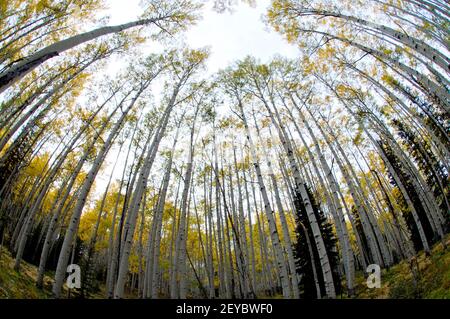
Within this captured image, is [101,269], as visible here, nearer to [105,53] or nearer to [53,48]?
[105,53]

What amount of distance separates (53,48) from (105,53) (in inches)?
234

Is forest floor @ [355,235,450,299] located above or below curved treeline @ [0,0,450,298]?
below

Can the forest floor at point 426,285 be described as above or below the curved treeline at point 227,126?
below

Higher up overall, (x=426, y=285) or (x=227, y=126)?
(x=227, y=126)

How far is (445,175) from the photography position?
39.1ft

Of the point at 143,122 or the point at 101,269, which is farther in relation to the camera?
the point at 101,269

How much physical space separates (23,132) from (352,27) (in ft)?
43.9

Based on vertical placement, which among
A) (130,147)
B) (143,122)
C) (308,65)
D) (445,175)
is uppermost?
(308,65)
